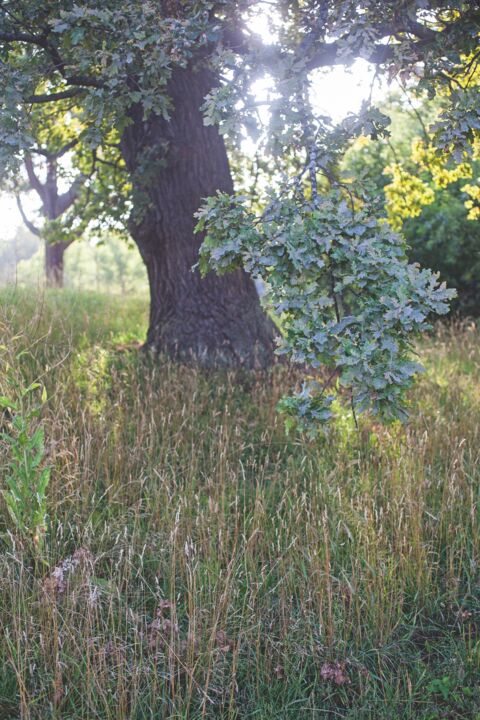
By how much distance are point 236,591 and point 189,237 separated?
3914 mm

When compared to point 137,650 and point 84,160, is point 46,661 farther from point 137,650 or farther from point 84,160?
point 84,160

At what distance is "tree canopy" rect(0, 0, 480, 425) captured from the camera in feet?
10.1

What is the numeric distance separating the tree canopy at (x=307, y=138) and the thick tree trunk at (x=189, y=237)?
1578mm

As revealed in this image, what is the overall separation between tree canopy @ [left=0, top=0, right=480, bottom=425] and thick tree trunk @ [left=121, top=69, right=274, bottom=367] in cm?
158

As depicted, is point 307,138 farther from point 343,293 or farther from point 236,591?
point 236,591

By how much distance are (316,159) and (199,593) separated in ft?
7.18

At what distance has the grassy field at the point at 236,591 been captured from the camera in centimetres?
292

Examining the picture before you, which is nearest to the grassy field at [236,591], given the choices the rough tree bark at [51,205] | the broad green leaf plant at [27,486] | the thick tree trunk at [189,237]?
the broad green leaf plant at [27,486]

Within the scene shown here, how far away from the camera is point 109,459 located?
433cm

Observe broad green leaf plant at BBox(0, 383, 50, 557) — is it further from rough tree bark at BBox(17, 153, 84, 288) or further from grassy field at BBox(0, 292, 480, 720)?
rough tree bark at BBox(17, 153, 84, 288)

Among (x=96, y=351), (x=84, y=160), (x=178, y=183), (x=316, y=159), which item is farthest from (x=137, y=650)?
(x=84, y=160)

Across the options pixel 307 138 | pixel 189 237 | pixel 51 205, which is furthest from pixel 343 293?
pixel 51 205

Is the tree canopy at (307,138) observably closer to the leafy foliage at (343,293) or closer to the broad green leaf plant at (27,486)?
the leafy foliage at (343,293)

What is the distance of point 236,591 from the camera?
337 cm
